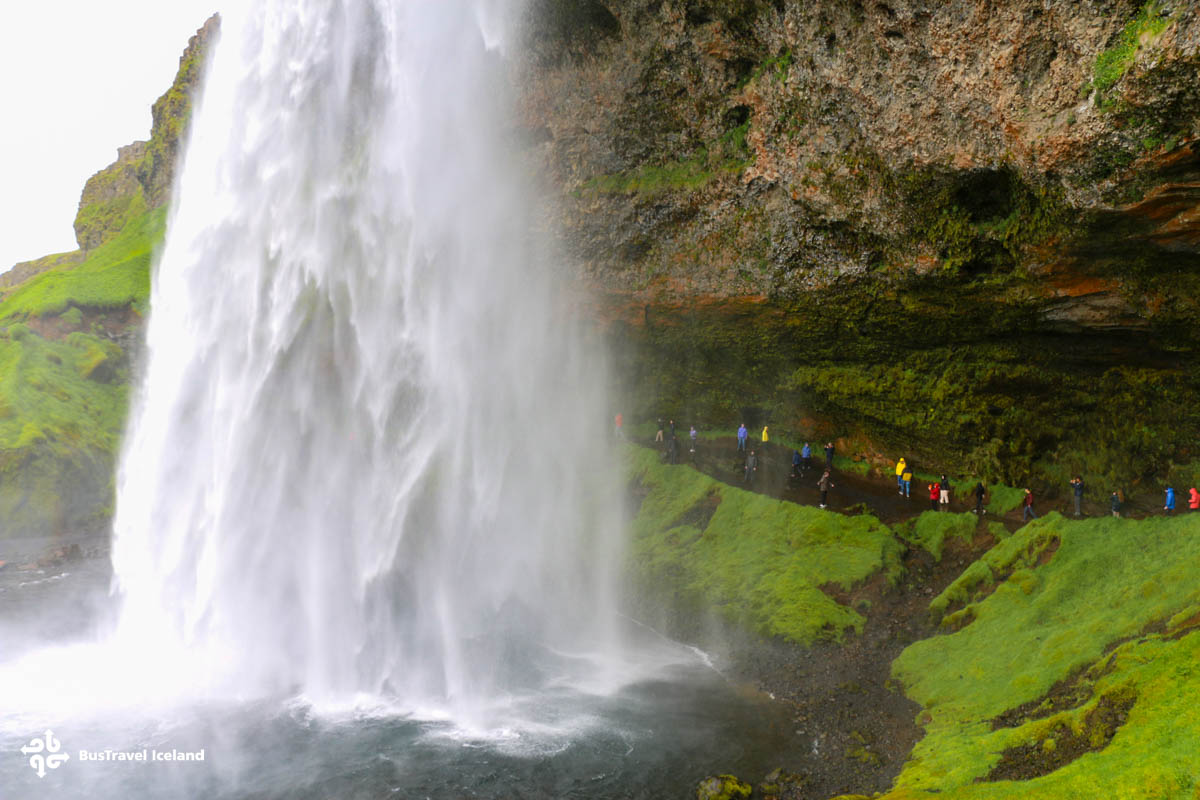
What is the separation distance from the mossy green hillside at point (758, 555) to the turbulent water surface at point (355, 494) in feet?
6.79

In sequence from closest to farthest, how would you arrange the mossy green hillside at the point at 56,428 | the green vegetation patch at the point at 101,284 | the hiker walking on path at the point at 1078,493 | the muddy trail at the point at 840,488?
the hiker walking on path at the point at 1078,493, the muddy trail at the point at 840,488, the mossy green hillside at the point at 56,428, the green vegetation patch at the point at 101,284

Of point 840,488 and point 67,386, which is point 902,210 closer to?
point 840,488

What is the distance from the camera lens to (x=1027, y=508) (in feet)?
77.2

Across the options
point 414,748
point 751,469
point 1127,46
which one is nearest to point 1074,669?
point 1127,46

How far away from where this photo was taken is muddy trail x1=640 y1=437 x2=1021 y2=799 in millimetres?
15742

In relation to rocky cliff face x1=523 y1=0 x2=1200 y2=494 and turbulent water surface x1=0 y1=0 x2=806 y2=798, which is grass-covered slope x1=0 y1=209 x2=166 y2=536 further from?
rocky cliff face x1=523 y1=0 x2=1200 y2=494

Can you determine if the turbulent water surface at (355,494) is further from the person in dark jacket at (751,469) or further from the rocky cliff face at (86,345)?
the rocky cliff face at (86,345)

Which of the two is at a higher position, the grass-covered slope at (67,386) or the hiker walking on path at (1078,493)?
the grass-covered slope at (67,386)

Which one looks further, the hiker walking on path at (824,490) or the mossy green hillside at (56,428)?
the mossy green hillside at (56,428)

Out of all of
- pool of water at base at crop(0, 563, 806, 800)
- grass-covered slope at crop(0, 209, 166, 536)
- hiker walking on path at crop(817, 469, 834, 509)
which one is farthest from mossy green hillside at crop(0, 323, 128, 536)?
hiker walking on path at crop(817, 469, 834, 509)

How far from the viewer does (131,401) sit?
5428 centimetres

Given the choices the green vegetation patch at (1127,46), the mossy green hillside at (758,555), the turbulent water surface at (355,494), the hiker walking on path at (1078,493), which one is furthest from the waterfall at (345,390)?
the green vegetation patch at (1127,46)

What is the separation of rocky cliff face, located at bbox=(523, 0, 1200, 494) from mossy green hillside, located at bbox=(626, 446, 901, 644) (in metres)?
5.17

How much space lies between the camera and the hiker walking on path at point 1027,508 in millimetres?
23500
